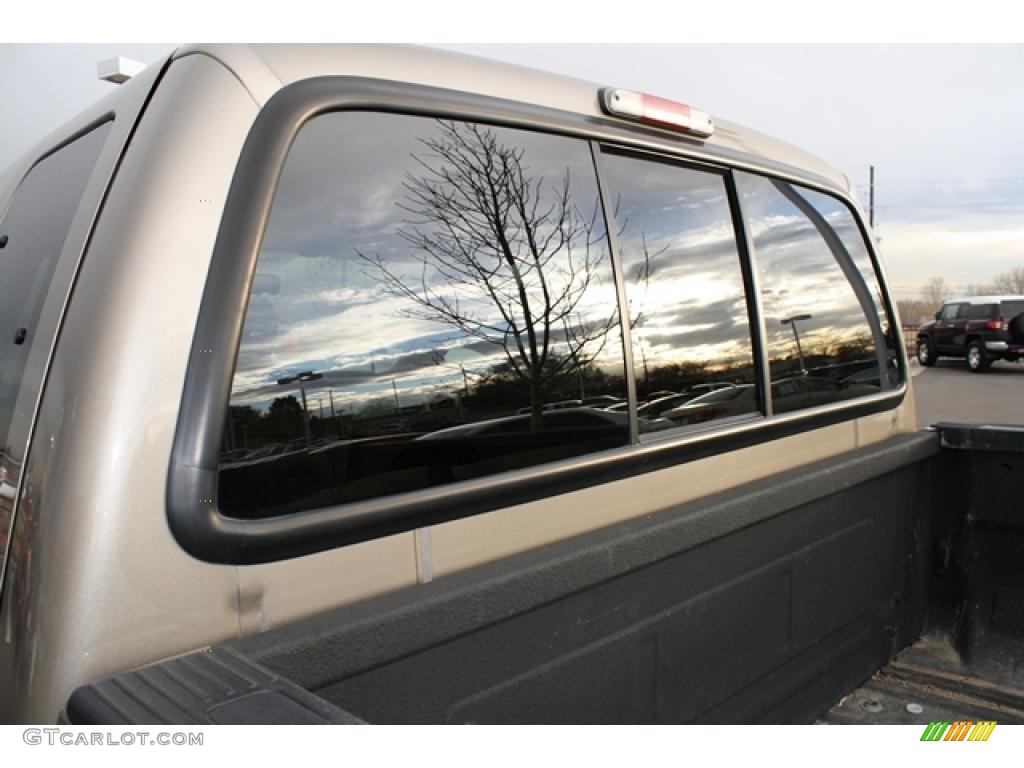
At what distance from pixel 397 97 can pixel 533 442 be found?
773 millimetres

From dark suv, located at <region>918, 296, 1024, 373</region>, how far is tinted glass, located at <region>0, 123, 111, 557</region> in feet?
80.7

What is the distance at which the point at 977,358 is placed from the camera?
976 inches

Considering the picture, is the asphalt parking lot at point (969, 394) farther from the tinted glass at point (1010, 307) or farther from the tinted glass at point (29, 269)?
the tinted glass at point (29, 269)

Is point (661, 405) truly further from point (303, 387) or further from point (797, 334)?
point (303, 387)

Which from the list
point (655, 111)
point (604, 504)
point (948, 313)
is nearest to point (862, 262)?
point (655, 111)

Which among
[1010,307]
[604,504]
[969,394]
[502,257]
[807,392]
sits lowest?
[969,394]

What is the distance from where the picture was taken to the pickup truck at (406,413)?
54.2 inches

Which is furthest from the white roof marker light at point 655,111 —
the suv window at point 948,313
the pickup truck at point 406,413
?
the suv window at point 948,313

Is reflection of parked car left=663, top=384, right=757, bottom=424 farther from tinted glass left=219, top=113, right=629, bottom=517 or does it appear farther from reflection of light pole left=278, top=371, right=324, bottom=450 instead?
reflection of light pole left=278, top=371, right=324, bottom=450

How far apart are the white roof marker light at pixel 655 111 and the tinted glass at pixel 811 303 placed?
0.91 ft

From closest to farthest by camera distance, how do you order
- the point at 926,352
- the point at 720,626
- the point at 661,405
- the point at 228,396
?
the point at 228,396, the point at 661,405, the point at 720,626, the point at 926,352

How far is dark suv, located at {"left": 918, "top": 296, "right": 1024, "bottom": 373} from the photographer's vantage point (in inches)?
938

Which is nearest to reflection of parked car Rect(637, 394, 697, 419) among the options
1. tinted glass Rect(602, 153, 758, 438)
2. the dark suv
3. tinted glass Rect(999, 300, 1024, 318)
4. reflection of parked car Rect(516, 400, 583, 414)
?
tinted glass Rect(602, 153, 758, 438)
